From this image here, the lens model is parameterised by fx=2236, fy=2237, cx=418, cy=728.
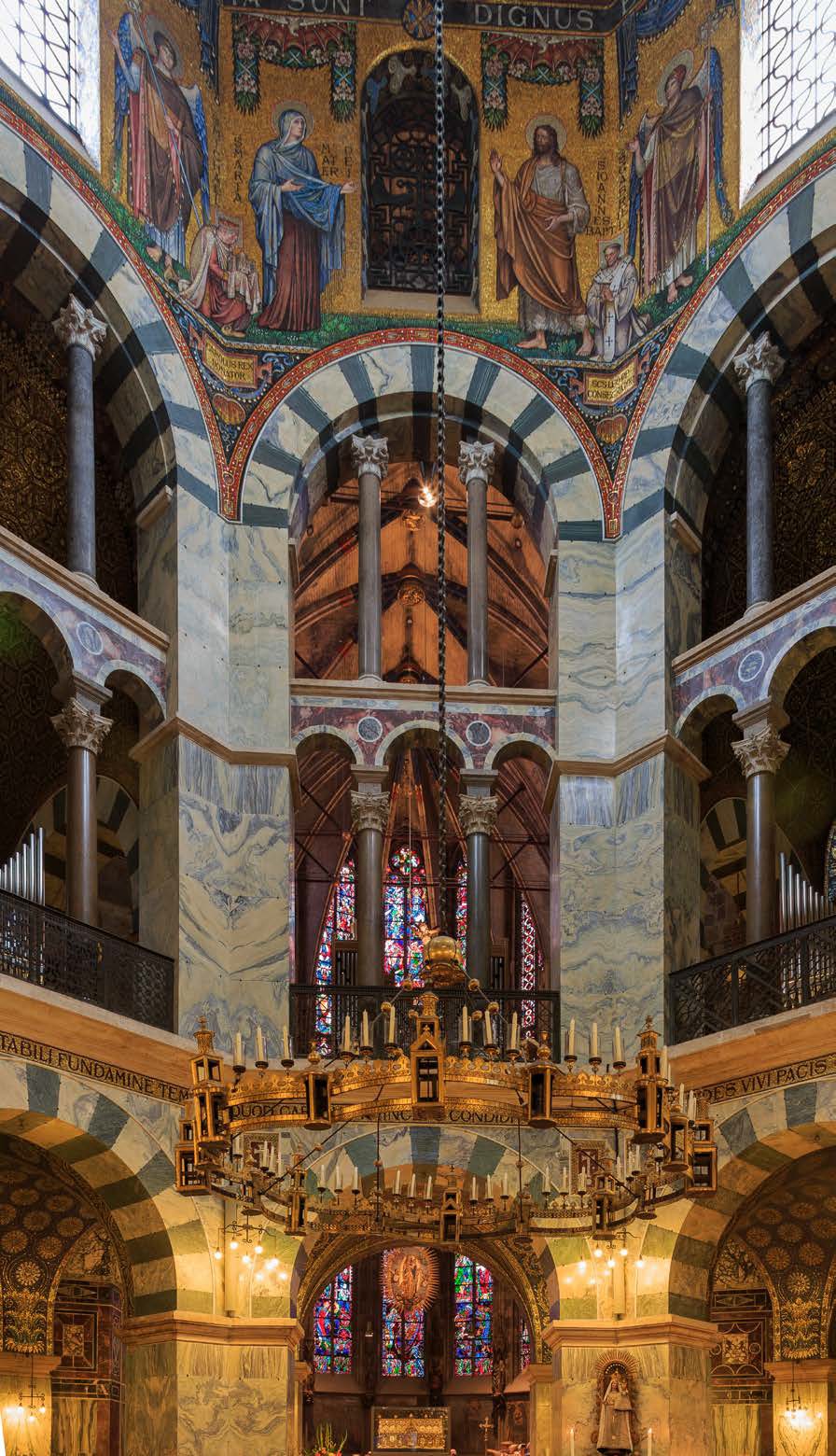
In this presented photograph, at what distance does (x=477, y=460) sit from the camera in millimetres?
19984

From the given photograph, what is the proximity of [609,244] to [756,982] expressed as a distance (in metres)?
7.23

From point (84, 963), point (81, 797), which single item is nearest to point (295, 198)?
point (81, 797)

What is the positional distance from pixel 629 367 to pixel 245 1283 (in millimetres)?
8503

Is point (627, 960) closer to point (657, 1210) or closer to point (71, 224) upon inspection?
point (657, 1210)

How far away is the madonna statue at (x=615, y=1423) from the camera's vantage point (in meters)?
16.6

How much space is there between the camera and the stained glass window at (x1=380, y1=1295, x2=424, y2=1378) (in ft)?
89.5

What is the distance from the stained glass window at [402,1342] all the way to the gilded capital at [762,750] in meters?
12.0

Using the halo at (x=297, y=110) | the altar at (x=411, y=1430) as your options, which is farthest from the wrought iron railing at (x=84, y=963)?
the altar at (x=411, y=1430)

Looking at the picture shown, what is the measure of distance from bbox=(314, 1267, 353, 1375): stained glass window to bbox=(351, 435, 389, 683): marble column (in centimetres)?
1071

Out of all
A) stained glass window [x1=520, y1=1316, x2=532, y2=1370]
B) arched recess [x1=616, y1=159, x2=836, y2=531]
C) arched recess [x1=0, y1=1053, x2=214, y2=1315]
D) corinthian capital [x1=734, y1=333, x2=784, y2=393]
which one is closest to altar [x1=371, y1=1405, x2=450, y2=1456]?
stained glass window [x1=520, y1=1316, x2=532, y2=1370]

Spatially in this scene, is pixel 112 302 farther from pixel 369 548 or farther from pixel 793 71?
pixel 793 71

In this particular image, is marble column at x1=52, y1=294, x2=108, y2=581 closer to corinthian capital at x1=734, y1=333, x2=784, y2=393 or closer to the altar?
corinthian capital at x1=734, y1=333, x2=784, y2=393

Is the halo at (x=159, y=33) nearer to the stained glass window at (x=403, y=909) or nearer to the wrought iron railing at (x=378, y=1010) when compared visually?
the wrought iron railing at (x=378, y=1010)

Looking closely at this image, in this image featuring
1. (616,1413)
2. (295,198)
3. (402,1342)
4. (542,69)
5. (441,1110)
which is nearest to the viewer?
(441,1110)
